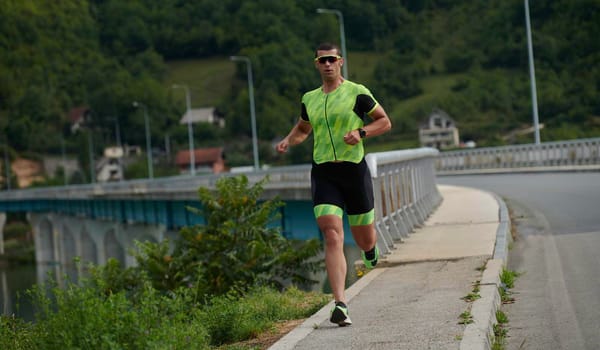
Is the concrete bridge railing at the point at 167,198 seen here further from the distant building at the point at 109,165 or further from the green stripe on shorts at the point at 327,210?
the distant building at the point at 109,165

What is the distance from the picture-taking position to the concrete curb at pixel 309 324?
7333mm

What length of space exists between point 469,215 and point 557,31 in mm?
81788

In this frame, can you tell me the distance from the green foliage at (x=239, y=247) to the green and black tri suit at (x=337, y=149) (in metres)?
8.23

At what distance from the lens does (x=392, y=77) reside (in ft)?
382

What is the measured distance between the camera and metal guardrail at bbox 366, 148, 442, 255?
12.9 meters

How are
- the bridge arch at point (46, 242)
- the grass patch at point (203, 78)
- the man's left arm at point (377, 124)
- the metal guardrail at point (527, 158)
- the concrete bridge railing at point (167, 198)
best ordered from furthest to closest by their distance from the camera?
1. the grass patch at point (203, 78)
2. the bridge arch at point (46, 242)
3. the metal guardrail at point (527, 158)
4. the concrete bridge railing at point (167, 198)
5. the man's left arm at point (377, 124)

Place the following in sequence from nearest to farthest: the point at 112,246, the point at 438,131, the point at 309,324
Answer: the point at 309,324 → the point at 112,246 → the point at 438,131

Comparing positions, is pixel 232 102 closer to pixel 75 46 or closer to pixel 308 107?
pixel 75 46

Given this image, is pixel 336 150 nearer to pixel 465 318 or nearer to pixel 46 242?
pixel 465 318

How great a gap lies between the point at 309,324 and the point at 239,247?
30.2 feet

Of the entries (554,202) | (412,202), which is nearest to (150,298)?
(412,202)

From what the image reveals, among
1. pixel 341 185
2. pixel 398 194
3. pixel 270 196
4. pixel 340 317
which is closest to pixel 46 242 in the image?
pixel 270 196

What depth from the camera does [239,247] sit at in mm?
17344

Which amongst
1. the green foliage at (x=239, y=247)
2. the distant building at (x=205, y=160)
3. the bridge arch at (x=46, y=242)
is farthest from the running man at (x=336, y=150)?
the distant building at (x=205, y=160)
